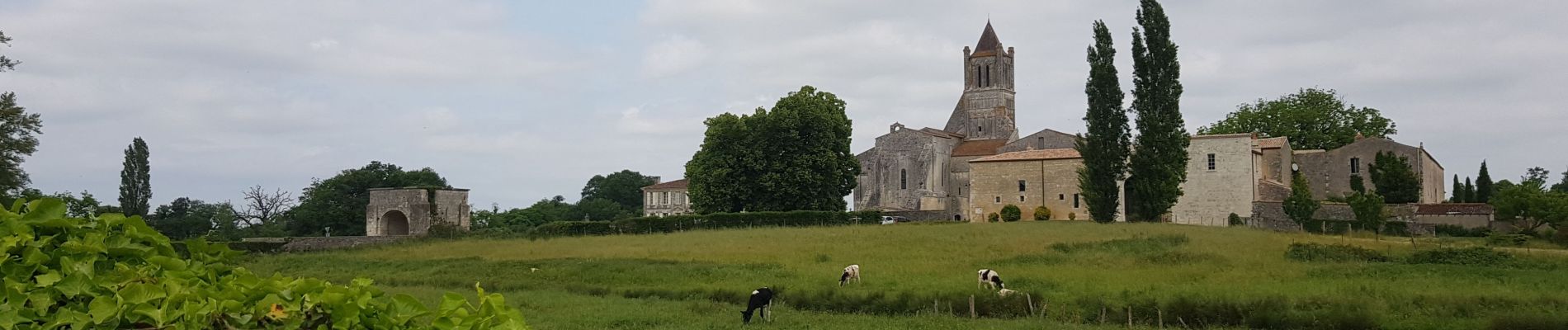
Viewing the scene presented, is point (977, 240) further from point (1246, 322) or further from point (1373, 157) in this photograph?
point (1373, 157)

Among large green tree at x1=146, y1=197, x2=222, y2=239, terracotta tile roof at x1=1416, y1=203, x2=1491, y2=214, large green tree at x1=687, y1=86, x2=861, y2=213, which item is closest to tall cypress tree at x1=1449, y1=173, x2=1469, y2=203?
terracotta tile roof at x1=1416, y1=203, x2=1491, y2=214

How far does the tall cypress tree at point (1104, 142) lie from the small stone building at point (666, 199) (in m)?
57.8

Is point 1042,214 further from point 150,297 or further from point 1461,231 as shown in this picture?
point 150,297

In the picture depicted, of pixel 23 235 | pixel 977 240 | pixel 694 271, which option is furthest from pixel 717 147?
pixel 23 235

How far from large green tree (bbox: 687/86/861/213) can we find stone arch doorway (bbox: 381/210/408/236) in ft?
54.4

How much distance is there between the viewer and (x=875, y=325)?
58.0 ft

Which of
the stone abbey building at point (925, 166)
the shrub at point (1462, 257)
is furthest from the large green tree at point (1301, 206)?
the stone abbey building at point (925, 166)

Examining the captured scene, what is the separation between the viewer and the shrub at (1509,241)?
117 feet

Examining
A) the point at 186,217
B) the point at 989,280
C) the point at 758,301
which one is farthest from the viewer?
the point at 186,217

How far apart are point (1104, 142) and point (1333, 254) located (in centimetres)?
2016

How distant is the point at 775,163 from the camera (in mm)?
59969

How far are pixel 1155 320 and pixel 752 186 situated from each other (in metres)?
42.4

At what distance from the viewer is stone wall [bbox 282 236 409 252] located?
4753 centimetres

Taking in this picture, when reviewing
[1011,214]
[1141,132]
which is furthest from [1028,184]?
[1141,132]
